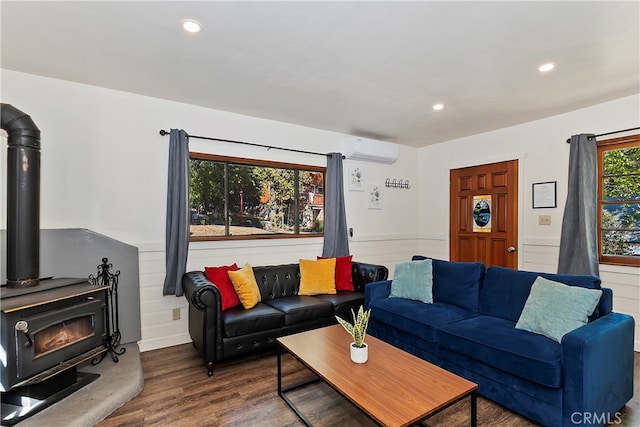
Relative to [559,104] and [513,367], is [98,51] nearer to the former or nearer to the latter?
[513,367]

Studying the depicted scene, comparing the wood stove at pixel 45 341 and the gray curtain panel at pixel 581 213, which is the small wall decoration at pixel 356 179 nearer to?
the gray curtain panel at pixel 581 213

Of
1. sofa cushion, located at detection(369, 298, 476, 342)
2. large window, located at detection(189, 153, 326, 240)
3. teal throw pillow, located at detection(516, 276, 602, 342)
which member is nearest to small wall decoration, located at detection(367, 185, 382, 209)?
large window, located at detection(189, 153, 326, 240)

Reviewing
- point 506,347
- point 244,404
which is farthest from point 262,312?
point 506,347

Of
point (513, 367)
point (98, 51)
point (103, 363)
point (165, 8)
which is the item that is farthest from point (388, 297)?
point (98, 51)

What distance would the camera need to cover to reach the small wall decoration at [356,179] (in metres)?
4.77

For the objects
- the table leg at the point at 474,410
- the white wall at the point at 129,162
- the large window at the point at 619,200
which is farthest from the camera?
the large window at the point at 619,200

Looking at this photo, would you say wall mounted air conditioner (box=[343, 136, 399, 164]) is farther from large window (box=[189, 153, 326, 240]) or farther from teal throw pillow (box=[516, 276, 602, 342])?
teal throw pillow (box=[516, 276, 602, 342])

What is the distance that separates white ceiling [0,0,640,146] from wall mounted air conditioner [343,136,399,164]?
3.34 feet

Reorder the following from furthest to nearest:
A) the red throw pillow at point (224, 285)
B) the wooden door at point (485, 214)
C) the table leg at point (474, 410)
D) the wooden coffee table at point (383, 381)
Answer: the wooden door at point (485, 214), the red throw pillow at point (224, 285), the table leg at point (474, 410), the wooden coffee table at point (383, 381)

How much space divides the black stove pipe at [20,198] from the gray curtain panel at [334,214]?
2992mm

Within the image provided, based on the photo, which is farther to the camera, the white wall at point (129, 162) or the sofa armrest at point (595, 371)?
the white wall at point (129, 162)

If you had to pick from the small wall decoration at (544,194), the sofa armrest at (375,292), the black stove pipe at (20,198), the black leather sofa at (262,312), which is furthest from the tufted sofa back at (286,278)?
the small wall decoration at (544,194)

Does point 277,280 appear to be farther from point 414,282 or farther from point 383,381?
point 383,381

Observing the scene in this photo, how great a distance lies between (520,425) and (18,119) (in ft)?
13.0
